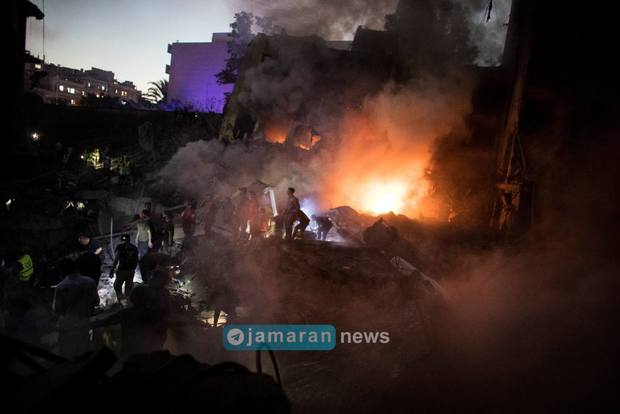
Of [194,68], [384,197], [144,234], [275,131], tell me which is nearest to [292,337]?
[144,234]

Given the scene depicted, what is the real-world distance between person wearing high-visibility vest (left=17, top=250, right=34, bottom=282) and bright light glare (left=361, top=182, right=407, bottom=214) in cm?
1208

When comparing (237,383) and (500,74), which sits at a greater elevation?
(500,74)

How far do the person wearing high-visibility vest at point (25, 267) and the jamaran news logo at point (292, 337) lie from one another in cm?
386

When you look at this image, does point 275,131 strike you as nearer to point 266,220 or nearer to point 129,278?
point 266,220

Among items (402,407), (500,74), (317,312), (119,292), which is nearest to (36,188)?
(119,292)

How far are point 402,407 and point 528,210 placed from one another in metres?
8.55

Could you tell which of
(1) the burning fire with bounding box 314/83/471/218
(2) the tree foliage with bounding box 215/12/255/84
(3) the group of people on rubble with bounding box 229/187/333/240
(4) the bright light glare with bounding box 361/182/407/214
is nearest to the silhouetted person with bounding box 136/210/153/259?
(3) the group of people on rubble with bounding box 229/187/333/240

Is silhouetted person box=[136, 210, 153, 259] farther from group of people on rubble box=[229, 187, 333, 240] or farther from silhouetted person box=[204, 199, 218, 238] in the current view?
Answer: group of people on rubble box=[229, 187, 333, 240]

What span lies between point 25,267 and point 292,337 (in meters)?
5.03

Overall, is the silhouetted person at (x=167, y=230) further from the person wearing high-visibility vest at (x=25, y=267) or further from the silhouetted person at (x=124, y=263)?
the person wearing high-visibility vest at (x=25, y=267)

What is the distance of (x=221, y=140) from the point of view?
2059 cm

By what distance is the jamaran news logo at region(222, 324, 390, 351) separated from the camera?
19.0 ft

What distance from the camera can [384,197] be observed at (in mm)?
16703

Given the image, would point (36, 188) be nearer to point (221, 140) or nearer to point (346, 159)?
point (221, 140)
